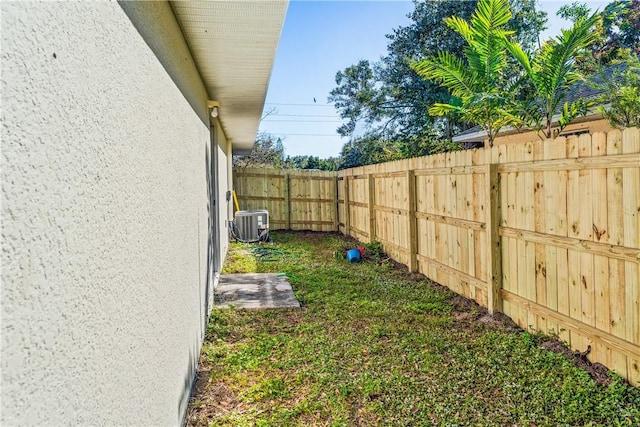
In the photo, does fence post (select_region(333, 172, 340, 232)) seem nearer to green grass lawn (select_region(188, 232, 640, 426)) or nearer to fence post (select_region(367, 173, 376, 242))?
fence post (select_region(367, 173, 376, 242))

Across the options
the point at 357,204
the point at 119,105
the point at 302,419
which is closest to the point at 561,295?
the point at 302,419

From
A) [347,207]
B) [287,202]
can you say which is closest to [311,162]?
[287,202]

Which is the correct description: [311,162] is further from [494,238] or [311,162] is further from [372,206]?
[494,238]

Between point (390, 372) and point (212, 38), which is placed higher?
point (212, 38)

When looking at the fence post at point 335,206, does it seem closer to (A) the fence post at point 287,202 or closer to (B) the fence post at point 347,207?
(B) the fence post at point 347,207

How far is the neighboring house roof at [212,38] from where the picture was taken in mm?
2340

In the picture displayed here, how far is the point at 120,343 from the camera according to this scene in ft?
4.80

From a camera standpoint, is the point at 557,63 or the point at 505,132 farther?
the point at 505,132

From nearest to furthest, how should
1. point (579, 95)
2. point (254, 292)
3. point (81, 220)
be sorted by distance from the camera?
point (81, 220)
point (254, 292)
point (579, 95)

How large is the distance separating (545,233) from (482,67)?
391cm

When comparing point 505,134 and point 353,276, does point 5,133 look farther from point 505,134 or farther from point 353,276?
point 505,134

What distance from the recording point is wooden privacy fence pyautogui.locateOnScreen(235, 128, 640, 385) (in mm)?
3295

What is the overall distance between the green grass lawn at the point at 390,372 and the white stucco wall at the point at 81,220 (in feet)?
4.20

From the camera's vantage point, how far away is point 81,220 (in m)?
1.16
